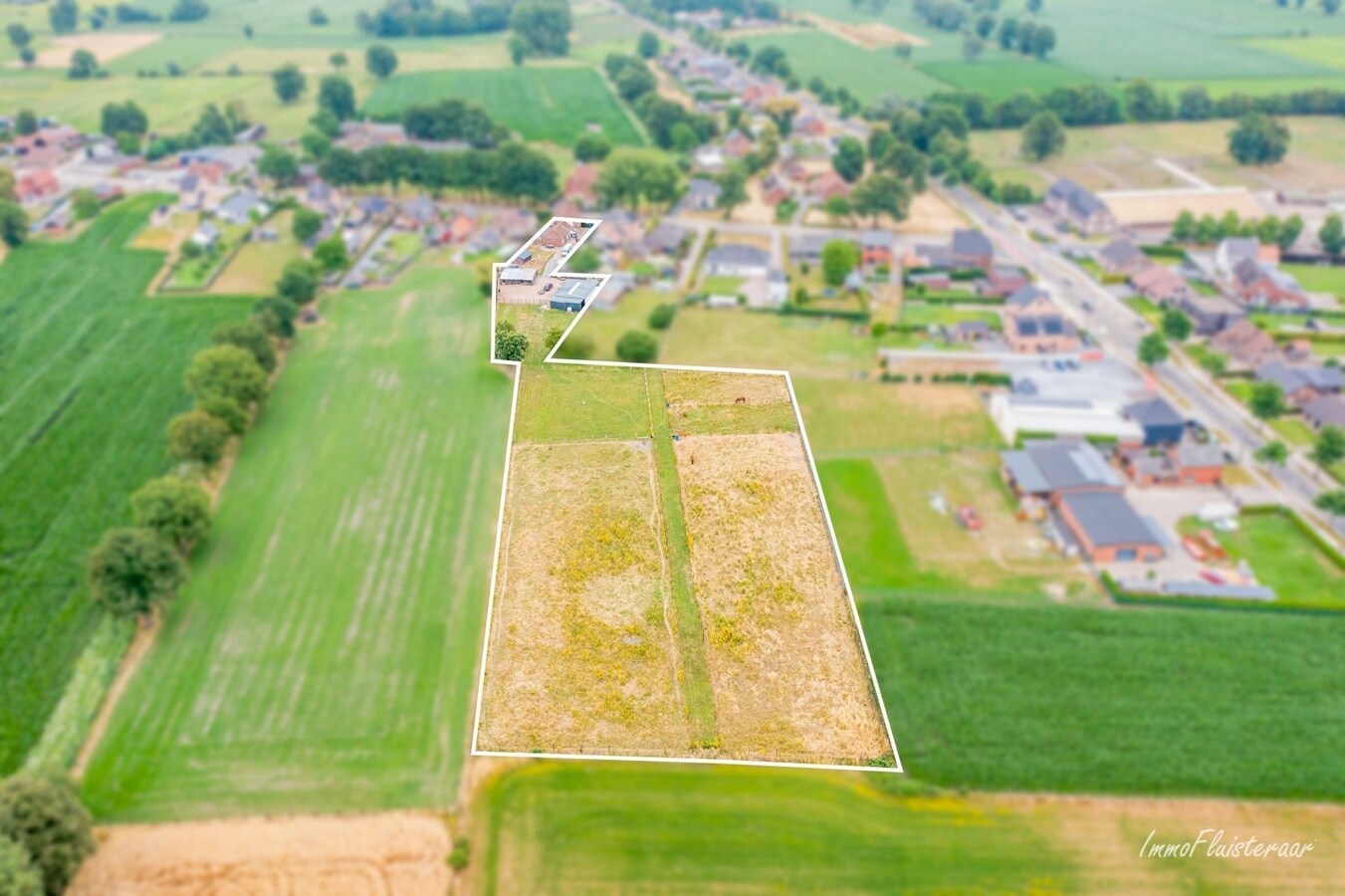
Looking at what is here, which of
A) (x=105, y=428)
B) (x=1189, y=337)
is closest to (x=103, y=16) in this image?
(x=105, y=428)

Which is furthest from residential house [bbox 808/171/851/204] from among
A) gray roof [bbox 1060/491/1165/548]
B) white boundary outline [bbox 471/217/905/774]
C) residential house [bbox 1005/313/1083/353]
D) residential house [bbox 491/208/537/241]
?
white boundary outline [bbox 471/217/905/774]

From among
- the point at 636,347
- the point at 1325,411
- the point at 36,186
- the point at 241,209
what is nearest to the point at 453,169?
the point at 241,209

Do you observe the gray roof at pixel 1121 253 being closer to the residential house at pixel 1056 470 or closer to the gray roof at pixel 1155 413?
the gray roof at pixel 1155 413

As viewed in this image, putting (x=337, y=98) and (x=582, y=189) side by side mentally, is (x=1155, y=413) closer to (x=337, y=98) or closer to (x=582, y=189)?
(x=582, y=189)

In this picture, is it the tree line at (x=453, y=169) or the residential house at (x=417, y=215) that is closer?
the residential house at (x=417, y=215)

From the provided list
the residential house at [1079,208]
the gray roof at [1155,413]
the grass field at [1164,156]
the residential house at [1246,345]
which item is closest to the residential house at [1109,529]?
the gray roof at [1155,413]

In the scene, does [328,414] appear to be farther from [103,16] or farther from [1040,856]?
[103,16]

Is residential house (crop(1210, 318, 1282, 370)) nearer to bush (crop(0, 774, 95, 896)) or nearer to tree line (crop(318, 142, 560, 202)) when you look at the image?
tree line (crop(318, 142, 560, 202))
